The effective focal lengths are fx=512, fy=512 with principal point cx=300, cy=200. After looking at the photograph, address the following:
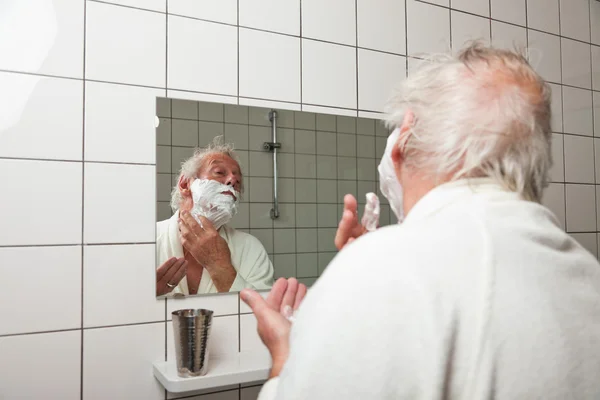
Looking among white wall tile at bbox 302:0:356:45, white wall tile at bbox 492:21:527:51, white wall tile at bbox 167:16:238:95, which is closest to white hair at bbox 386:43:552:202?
white wall tile at bbox 167:16:238:95

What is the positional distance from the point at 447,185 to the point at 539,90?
0.61 feet

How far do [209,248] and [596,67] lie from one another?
1844mm

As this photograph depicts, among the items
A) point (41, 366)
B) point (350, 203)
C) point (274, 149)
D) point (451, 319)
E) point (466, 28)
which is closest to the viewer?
point (451, 319)

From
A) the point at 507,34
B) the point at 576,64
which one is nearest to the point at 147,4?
the point at 507,34

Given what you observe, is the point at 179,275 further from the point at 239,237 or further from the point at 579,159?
the point at 579,159

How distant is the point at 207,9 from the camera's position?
4.80 ft

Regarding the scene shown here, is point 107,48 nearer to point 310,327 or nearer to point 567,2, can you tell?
point 310,327

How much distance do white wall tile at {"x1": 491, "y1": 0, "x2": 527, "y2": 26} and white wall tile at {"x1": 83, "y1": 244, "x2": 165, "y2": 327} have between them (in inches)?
61.8

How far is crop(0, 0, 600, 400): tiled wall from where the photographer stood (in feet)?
4.05

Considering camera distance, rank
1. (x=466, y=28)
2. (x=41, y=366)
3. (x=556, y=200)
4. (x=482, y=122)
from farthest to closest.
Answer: (x=556, y=200)
(x=466, y=28)
(x=41, y=366)
(x=482, y=122)

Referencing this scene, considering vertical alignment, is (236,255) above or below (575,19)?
below

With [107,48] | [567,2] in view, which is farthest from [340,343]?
[567,2]

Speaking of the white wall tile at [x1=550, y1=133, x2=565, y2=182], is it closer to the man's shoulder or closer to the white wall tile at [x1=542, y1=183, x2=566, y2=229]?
the white wall tile at [x1=542, y1=183, x2=566, y2=229]

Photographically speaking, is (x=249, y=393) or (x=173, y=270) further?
(x=249, y=393)
